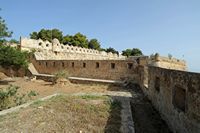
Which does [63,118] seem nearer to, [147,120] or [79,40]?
[147,120]

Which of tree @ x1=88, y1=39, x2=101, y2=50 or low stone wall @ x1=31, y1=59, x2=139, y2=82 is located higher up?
tree @ x1=88, y1=39, x2=101, y2=50

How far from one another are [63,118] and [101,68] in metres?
11.3

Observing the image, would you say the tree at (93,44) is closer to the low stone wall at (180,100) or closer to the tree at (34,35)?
the tree at (34,35)

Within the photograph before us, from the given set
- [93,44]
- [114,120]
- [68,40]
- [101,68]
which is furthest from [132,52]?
[114,120]

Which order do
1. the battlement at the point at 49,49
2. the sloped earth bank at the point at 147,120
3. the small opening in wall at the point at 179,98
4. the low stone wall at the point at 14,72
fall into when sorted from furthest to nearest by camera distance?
the battlement at the point at 49,49, the low stone wall at the point at 14,72, the sloped earth bank at the point at 147,120, the small opening in wall at the point at 179,98

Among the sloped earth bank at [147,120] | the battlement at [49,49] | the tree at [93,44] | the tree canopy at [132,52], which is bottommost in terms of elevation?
the sloped earth bank at [147,120]

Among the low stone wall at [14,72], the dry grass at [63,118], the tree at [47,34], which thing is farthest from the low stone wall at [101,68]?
the tree at [47,34]

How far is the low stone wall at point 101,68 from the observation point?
15705mm

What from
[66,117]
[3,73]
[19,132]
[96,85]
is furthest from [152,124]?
[3,73]

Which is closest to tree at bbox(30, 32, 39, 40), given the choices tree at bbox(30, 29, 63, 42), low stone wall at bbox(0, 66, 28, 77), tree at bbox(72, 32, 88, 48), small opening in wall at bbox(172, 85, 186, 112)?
tree at bbox(30, 29, 63, 42)

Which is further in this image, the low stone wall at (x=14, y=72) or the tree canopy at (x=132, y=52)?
the tree canopy at (x=132, y=52)

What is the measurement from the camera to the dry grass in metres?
5.20

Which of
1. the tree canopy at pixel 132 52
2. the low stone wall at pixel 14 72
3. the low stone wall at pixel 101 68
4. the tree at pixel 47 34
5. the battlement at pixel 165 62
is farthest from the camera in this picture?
the tree canopy at pixel 132 52

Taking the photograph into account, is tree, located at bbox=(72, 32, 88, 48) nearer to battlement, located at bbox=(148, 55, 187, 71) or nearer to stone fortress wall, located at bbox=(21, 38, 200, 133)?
stone fortress wall, located at bbox=(21, 38, 200, 133)
